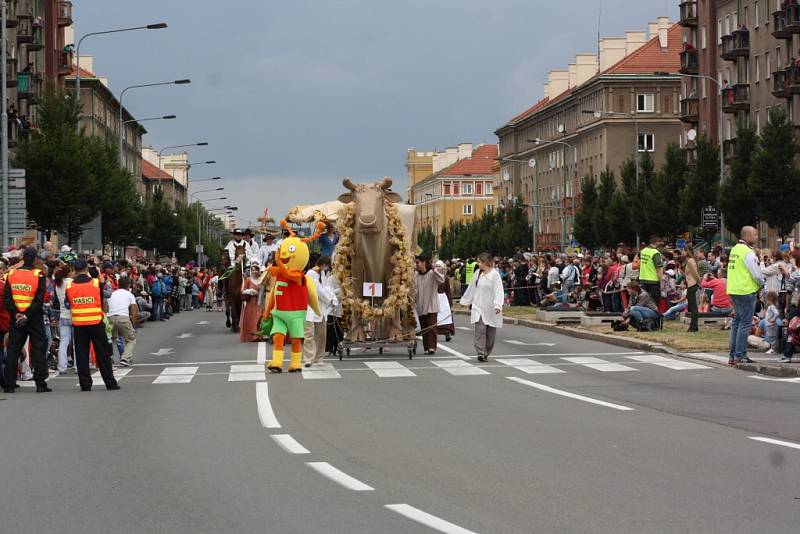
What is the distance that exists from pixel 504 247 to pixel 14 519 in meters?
124

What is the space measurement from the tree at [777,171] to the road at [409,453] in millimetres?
43020

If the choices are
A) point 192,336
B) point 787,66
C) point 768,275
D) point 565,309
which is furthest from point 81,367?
point 787,66

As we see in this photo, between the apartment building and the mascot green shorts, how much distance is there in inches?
3268

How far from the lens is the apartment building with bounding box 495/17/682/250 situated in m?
118

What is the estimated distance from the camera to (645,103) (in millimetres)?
119188

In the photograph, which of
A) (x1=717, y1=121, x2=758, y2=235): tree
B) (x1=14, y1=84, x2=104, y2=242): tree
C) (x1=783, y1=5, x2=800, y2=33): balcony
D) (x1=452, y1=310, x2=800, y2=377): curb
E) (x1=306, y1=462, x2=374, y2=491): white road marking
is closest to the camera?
(x1=306, y1=462, x2=374, y2=491): white road marking

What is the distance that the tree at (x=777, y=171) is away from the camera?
208ft

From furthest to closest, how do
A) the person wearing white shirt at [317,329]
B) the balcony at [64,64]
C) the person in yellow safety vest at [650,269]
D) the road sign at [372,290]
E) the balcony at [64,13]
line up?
the balcony at [64,13], the balcony at [64,64], the person in yellow safety vest at [650,269], the road sign at [372,290], the person wearing white shirt at [317,329]

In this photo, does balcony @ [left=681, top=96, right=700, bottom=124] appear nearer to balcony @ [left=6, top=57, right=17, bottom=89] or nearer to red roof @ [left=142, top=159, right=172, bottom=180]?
balcony @ [left=6, top=57, right=17, bottom=89]

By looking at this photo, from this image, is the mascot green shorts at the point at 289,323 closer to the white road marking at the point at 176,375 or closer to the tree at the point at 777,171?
the white road marking at the point at 176,375

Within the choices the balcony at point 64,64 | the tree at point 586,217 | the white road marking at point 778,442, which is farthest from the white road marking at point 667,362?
the tree at point 586,217

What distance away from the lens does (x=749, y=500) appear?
959cm

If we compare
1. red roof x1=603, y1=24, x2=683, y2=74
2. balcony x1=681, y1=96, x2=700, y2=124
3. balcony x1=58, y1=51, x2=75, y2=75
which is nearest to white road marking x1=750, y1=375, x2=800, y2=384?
balcony x1=681, y1=96, x2=700, y2=124

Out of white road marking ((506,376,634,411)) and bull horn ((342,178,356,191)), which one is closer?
white road marking ((506,376,634,411))
